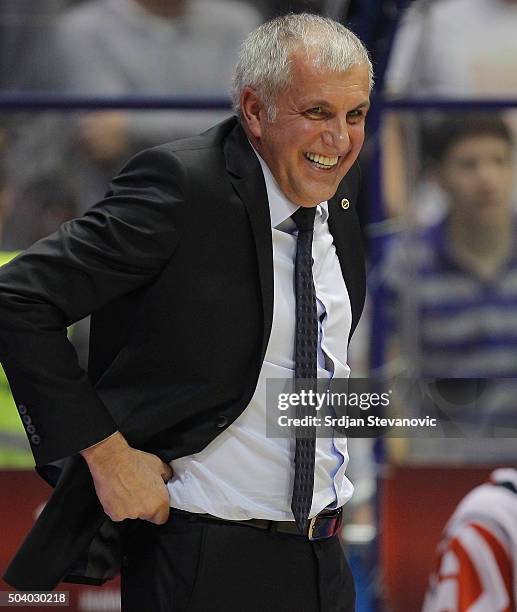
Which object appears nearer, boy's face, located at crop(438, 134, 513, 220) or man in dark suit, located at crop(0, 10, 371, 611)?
man in dark suit, located at crop(0, 10, 371, 611)

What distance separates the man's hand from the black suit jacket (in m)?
0.03

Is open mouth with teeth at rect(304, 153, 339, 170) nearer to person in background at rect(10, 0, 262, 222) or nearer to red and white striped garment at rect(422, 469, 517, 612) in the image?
red and white striped garment at rect(422, 469, 517, 612)

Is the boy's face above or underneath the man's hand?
above

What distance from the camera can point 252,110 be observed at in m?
2.03

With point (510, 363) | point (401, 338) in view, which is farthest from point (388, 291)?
point (510, 363)

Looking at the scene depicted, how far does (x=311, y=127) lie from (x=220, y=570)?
2.48 feet

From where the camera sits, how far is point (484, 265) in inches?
165

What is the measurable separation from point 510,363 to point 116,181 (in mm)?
2426

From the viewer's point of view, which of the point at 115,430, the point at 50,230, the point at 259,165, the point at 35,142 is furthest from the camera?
the point at 35,142

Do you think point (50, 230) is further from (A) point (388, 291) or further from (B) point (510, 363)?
(B) point (510, 363)

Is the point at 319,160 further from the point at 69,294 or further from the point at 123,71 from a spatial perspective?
the point at 123,71

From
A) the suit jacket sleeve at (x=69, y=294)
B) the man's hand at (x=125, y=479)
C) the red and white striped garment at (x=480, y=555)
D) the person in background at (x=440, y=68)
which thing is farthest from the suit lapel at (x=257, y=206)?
the person in background at (x=440, y=68)

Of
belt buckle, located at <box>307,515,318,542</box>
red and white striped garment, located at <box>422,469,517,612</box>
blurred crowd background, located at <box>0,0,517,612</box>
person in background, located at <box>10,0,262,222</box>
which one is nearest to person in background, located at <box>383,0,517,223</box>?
blurred crowd background, located at <box>0,0,517,612</box>

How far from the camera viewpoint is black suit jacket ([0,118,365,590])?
1.86 meters
